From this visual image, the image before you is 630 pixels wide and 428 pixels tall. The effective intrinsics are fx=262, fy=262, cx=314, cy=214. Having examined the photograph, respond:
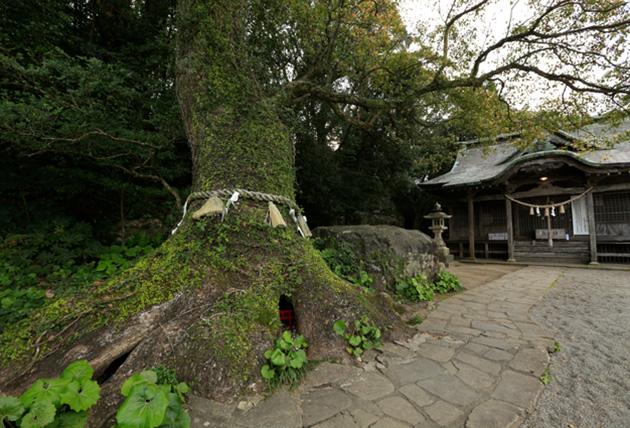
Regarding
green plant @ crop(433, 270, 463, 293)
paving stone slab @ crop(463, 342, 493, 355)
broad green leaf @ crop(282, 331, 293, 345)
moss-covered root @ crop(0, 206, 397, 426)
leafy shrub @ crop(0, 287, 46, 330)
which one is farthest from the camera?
green plant @ crop(433, 270, 463, 293)

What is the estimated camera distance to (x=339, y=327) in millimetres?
2314

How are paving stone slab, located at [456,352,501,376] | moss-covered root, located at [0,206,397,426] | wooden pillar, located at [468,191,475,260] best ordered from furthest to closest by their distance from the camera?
wooden pillar, located at [468,191,475,260]
paving stone slab, located at [456,352,501,376]
moss-covered root, located at [0,206,397,426]

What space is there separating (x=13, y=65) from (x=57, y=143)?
107 centimetres

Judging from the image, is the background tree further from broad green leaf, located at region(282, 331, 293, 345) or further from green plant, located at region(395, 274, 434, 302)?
green plant, located at region(395, 274, 434, 302)

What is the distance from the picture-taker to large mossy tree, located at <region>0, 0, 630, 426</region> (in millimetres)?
1798

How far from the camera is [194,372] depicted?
5.77 feet

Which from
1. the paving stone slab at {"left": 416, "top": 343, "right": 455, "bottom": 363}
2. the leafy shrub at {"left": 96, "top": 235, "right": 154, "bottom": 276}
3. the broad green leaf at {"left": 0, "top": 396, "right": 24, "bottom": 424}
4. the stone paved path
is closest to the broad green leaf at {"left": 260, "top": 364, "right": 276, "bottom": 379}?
the stone paved path

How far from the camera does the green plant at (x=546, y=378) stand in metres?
2.02

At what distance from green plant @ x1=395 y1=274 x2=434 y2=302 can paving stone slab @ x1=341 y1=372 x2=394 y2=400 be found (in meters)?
2.49

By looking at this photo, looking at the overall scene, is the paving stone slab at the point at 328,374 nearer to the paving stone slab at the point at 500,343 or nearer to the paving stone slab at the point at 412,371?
the paving stone slab at the point at 412,371

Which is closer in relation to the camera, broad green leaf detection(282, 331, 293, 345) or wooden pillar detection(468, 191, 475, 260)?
broad green leaf detection(282, 331, 293, 345)

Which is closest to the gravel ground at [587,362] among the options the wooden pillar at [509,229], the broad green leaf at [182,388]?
the broad green leaf at [182,388]

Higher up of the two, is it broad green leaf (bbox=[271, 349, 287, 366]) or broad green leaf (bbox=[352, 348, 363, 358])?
broad green leaf (bbox=[271, 349, 287, 366])

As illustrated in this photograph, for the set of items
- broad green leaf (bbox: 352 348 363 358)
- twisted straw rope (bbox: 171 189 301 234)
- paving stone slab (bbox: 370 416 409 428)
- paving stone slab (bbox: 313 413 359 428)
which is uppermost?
twisted straw rope (bbox: 171 189 301 234)
